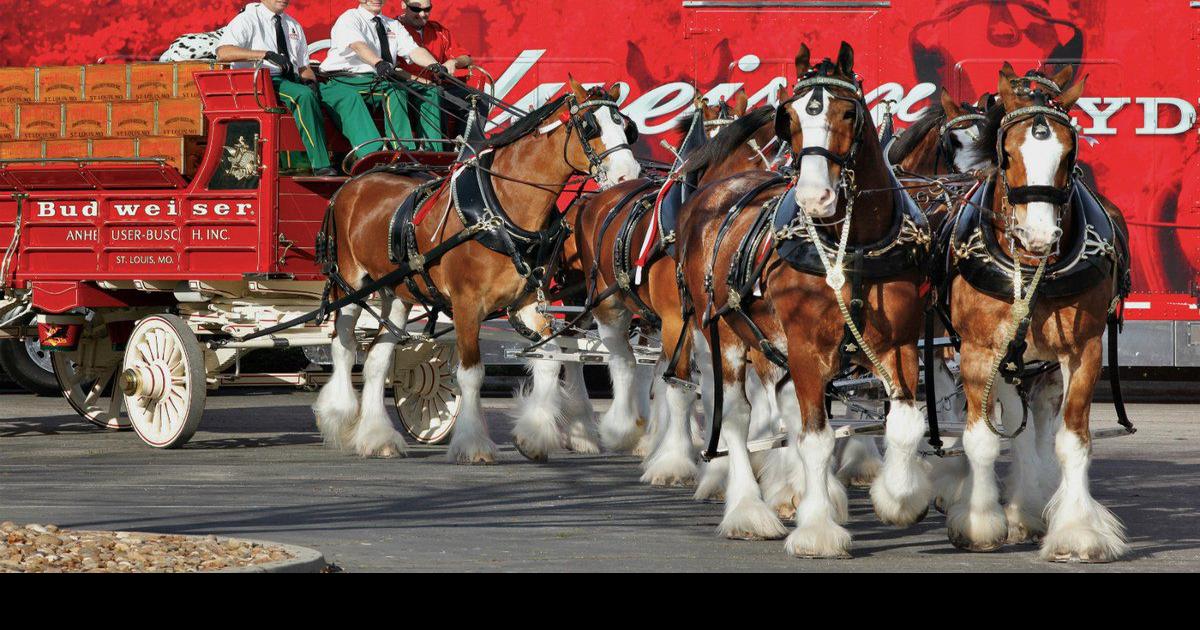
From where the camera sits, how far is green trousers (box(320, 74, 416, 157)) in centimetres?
1328

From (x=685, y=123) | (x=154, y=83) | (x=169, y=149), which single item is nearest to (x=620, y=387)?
(x=685, y=123)

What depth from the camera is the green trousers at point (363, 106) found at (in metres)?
13.3

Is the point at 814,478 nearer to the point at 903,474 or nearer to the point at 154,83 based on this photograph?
the point at 903,474

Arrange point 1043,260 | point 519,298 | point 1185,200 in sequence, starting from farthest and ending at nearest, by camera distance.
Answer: point 1185,200
point 519,298
point 1043,260

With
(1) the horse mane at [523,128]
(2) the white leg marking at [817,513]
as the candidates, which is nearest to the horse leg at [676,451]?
(1) the horse mane at [523,128]

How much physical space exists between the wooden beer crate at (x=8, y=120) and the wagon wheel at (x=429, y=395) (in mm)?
3451

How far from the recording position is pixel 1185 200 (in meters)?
16.3

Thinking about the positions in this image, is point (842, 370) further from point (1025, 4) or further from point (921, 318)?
point (1025, 4)

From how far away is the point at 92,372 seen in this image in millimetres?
14352

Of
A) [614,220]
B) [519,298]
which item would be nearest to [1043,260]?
[614,220]

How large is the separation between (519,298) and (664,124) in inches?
191

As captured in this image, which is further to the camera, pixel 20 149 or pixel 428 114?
pixel 428 114

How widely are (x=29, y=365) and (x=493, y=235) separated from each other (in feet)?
25.8

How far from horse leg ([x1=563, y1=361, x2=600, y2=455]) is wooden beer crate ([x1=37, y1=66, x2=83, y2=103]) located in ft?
13.8
